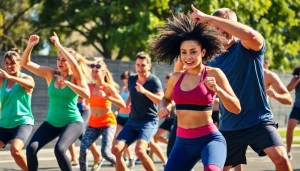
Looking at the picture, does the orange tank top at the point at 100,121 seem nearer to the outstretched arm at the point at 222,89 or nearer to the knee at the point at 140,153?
the knee at the point at 140,153

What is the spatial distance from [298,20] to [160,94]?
21161 millimetres

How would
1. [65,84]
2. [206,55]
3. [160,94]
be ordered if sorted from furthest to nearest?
1. [160,94]
2. [65,84]
3. [206,55]

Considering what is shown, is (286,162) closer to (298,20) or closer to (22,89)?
(22,89)

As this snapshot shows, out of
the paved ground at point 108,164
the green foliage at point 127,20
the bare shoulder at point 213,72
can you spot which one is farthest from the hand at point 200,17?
the green foliage at point 127,20

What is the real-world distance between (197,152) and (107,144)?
4.87 metres

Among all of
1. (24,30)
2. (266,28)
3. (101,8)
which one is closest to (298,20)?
(266,28)

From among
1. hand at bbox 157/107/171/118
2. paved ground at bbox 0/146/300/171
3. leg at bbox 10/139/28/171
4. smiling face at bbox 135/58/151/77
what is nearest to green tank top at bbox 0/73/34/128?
leg at bbox 10/139/28/171

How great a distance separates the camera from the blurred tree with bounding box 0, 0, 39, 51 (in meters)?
35.2

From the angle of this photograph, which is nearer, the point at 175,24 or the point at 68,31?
the point at 175,24

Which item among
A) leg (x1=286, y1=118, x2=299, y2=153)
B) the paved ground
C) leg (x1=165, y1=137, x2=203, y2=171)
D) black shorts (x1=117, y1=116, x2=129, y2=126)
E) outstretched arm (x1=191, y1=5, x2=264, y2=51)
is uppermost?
outstretched arm (x1=191, y1=5, x2=264, y2=51)

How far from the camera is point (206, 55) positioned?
7.38 m

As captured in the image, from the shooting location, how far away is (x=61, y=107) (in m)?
9.80

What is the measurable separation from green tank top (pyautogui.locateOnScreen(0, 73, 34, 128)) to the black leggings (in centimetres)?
61

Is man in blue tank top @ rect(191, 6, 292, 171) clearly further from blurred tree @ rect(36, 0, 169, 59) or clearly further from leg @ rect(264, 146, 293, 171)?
blurred tree @ rect(36, 0, 169, 59)
